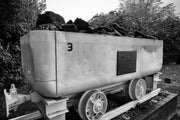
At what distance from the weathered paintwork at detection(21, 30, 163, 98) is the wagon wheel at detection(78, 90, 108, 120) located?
106mm

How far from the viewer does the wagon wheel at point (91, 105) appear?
1308 mm

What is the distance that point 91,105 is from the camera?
136cm

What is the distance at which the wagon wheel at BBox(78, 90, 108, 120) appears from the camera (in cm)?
131

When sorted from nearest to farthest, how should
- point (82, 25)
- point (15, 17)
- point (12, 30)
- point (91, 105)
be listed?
point (91, 105)
point (82, 25)
point (15, 17)
point (12, 30)

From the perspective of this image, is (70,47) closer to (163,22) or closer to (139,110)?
(139,110)

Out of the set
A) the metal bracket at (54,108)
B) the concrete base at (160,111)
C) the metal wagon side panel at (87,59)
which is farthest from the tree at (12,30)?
the concrete base at (160,111)

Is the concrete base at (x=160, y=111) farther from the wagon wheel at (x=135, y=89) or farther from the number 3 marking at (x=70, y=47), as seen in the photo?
the number 3 marking at (x=70, y=47)

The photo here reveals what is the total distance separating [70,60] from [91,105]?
0.63m

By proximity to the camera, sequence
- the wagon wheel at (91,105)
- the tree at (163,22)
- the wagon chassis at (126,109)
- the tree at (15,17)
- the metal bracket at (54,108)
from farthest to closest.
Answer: the tree at (163,22) < the tree at (15,17) < the wagon chassis at (126,109) < the wagon wheel at (91,105) < the metal bracket at (54,108)

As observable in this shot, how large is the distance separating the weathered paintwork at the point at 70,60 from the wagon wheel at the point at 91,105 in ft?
0.35

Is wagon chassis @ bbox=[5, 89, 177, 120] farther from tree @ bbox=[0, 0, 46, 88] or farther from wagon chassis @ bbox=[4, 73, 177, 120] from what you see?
tree @ bbox=[0, 0, 46, 88]

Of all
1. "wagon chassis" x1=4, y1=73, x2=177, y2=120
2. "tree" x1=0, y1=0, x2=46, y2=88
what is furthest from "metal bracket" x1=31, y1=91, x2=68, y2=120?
Result: "tree" x1=0, y1=0, x2=46, y2=88

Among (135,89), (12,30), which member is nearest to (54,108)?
(135,89)

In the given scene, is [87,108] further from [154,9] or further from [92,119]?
[154,9]
